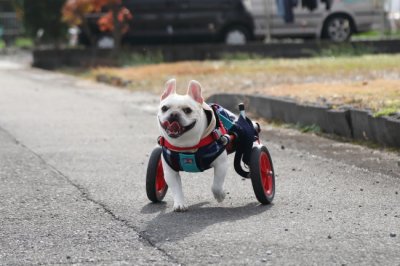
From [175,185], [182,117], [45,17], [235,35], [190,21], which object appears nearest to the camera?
[182,117]

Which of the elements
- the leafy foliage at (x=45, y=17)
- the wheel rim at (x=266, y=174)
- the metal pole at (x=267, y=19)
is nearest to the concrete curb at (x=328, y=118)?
the wheel rim at (x=266, y=174)

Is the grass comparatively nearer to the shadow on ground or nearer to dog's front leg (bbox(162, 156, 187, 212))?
the shadow on ground

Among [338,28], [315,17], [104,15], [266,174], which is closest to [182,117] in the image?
[266,174]

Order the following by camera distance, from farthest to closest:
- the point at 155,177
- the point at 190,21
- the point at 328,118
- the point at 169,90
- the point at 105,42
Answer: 1. the point at 105,42
2. the point at 190,21
3. the point at 328,118
4. the point at 155,177
5. the point at 169,90

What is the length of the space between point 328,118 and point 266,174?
4.27 meters

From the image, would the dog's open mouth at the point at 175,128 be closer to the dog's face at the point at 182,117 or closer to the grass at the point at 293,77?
the dog's face at the point at 182,117

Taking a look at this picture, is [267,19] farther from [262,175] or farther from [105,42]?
[262,175]

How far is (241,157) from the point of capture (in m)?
7.87

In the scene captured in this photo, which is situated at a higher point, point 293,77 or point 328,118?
point 328,118

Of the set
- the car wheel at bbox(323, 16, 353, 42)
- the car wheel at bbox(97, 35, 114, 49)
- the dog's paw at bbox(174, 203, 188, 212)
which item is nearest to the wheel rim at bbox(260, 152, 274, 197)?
the dog's paw at bbox(174, 203, 188, 212)

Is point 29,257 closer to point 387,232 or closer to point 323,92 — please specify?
point 387,232

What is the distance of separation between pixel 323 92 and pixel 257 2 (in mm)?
12986

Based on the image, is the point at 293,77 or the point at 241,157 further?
the point at 293,77

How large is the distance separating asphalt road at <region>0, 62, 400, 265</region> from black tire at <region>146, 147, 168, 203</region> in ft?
0.25
